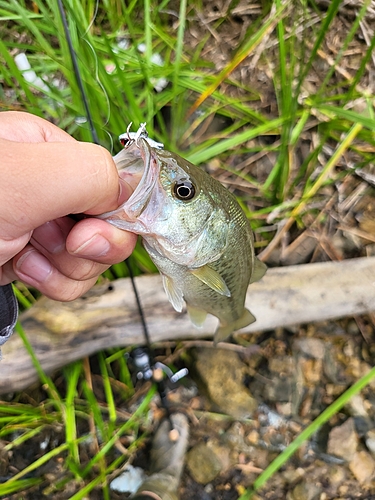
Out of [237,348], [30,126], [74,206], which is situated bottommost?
[237,348]

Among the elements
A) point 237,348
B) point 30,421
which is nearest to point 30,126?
point 30,421

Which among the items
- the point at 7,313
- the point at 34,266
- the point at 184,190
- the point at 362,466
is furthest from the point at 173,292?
the point at 362,466

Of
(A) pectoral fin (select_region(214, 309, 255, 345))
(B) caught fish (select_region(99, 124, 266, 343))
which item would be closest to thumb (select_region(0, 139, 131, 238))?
(B) caught fish (select_region(99, 124, 266, 343))

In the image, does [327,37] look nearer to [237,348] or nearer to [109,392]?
[237,348]

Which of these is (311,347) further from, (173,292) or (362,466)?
(173,292)

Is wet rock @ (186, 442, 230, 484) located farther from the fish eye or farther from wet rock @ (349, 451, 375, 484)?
the fish eye

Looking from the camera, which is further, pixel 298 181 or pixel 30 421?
pixel 298 181
